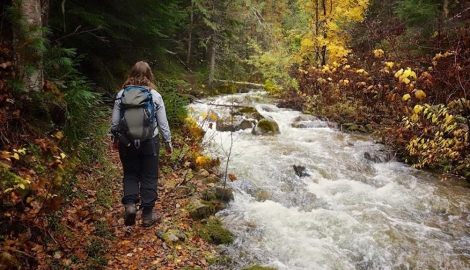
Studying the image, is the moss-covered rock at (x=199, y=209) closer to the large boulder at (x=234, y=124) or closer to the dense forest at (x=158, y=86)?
the dense forest at (x=158, y=86)

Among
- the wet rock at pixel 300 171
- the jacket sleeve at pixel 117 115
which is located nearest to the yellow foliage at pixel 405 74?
the wet rock at pixel 300 171

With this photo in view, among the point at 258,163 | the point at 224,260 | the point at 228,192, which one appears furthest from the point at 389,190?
the point at 224,260

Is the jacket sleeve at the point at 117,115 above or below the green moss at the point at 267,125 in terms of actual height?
above

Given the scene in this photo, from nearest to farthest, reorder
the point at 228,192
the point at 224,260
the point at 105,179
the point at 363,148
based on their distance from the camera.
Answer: the point at 224,260 → the point at 105,179 → the point at 228,192 → the point at 363,148

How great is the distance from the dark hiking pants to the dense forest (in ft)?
2.09

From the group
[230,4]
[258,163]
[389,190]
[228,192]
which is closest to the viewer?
[228,192]

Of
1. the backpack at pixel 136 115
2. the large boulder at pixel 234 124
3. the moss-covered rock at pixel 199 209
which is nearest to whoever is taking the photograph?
the backpack at pixel 136 115

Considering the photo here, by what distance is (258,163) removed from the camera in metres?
8.72

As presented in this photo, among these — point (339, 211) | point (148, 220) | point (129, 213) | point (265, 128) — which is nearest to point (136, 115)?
point (129, 213)

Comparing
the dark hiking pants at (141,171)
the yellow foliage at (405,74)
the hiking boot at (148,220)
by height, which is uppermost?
the yellow foliage at (405,74)

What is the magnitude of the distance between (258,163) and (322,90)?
766cm

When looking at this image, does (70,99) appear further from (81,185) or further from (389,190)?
(389,190)

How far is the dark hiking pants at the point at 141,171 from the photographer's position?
4.42 meters

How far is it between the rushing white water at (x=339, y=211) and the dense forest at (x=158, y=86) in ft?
2.82
